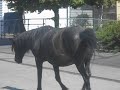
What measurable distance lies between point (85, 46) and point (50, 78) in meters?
4.35

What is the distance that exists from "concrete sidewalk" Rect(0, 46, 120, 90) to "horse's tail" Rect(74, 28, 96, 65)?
2.22 metres

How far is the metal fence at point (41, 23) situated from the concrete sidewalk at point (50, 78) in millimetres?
7894

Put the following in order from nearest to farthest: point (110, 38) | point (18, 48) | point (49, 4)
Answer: point (18, 48) < point (110, 38) < point (49, 4)

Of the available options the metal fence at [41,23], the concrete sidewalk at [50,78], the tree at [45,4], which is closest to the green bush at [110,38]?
the metal fence at [41,23]

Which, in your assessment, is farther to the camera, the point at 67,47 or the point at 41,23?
the point at 41,23

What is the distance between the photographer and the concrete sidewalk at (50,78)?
10.9 m

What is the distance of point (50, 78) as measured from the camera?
41.1ft

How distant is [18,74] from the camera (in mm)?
13797

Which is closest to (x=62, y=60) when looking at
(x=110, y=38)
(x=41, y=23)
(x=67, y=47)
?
(x=67, y=47)

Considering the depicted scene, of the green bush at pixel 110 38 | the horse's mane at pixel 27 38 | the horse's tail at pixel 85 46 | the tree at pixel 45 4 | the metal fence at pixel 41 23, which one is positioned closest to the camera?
the horse's tail at pixel 85 46

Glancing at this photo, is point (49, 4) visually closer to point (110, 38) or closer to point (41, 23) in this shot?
point (110, 38)

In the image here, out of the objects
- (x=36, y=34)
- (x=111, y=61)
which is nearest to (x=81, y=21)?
(x=111, y=61)

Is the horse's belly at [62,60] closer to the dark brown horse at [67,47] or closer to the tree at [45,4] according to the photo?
the dark brown horse at [67,47]

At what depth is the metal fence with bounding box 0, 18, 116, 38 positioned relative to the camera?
23.9 m
